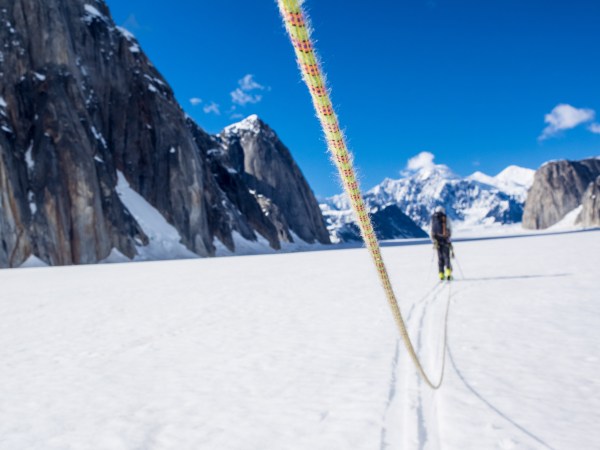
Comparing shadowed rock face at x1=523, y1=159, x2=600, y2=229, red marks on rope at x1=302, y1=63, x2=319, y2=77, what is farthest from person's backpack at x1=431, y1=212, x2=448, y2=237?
shadowed rock face at x1=523, y1=159, x2=600, y2=229

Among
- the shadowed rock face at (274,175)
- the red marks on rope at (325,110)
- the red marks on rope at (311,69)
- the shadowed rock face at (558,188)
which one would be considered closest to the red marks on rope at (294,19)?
the red marks on rope at (311,69)

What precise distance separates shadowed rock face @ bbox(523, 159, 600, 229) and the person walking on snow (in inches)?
7882

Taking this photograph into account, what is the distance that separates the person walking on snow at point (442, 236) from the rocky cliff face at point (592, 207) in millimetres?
152185

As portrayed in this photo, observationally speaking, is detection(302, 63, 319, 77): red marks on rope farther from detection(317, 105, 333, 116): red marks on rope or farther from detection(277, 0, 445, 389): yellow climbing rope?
detection(317, 105, 333, 116): red marks on rope

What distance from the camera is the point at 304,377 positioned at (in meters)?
4.32

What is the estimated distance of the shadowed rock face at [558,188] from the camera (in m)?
183

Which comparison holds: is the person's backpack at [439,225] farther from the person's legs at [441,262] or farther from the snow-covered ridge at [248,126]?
the snow-covered ridge at [248,126]

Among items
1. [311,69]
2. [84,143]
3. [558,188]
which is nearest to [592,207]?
[558,188]

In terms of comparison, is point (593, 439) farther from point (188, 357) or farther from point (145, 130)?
point (145, 130)

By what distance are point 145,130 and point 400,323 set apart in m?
59.8

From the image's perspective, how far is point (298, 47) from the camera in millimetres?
1663

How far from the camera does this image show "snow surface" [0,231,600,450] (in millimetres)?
3057

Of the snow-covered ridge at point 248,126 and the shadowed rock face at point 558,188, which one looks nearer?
the snow-covered ridge at point 248,126

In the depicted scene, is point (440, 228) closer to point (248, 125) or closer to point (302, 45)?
point (302, 45)
